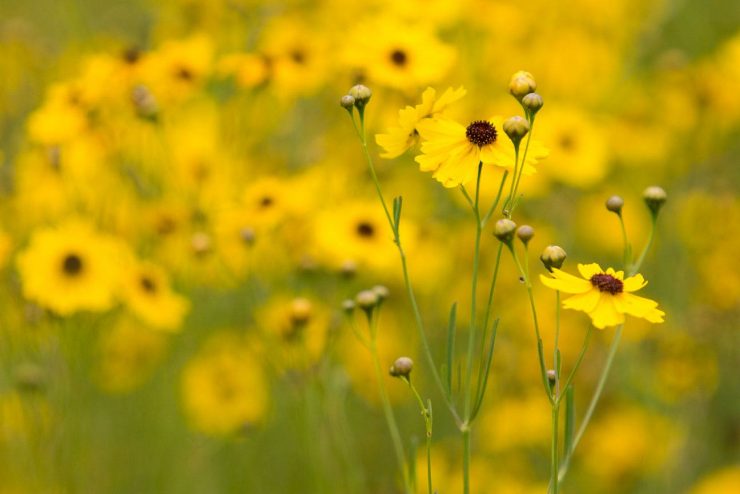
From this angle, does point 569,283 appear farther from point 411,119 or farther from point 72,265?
point 72,265

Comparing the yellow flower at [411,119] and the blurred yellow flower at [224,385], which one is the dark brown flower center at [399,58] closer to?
the yellow flower at [411,119]

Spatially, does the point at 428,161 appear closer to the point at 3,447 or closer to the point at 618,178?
the point at 3,447

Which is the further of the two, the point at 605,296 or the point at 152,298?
the point at 152,298


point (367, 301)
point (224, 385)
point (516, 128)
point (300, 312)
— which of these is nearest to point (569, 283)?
point (516, 128)

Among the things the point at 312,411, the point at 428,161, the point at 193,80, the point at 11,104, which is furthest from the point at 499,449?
the point at 11,104

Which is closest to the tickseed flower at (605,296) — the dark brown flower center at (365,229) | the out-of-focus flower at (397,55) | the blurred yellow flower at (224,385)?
the out-of-focus flower at (397,55)

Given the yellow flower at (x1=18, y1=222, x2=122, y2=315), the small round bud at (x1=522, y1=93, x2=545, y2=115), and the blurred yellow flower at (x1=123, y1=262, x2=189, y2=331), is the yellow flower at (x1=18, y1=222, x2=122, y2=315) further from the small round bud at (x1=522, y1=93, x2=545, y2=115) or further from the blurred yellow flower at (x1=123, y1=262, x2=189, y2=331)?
the small round bud at (x1=522, y1=93, x2=545, y2=115)
